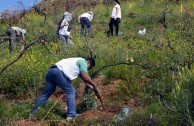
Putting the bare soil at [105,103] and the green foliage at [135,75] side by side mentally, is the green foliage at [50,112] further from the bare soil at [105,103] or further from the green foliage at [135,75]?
the bare soil at [105,103]

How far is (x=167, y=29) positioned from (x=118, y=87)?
7945 mm

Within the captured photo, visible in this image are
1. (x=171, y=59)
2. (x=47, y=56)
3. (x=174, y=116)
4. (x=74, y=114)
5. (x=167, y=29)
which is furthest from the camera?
(x=167, y=29)

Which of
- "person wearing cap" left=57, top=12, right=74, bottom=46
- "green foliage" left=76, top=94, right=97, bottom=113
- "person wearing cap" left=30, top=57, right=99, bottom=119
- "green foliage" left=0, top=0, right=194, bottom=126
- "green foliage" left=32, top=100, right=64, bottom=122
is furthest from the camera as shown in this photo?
"person wearing cap" left=57, top=12, right=74, bottom=46

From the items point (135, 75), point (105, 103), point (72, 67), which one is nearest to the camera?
point (72, 67)

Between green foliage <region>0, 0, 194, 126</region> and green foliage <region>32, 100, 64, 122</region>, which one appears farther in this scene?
green foliage <region>32, 100, 64, 122</region>

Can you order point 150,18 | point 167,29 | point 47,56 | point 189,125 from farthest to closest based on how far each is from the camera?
1. point 150,18
2. point 167,29
3. point 47,56
4. point 189,125

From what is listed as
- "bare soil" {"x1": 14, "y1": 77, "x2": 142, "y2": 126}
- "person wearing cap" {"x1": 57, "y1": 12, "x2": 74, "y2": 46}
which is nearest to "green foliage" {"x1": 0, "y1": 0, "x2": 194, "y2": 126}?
"bare soil" {"x1": 14, "y1": 77, "x2": 142, "y2": 126}

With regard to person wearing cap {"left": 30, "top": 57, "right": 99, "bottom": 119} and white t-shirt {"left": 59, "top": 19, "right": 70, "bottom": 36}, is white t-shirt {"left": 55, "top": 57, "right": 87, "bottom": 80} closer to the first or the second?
person wearing cap {"left": 30, "top": 57, "right": 99, "bottom": 119}

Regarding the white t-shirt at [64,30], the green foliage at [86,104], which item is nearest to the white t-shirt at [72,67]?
the green foliage at [86,104]

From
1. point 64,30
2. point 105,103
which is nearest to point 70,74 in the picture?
point 105,103

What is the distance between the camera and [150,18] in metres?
21.9

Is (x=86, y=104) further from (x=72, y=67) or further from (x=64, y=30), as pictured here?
(x=64, y=30)

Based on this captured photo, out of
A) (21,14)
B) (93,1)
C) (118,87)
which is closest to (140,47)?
(118,87)

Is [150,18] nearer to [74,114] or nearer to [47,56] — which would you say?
[47,56]
